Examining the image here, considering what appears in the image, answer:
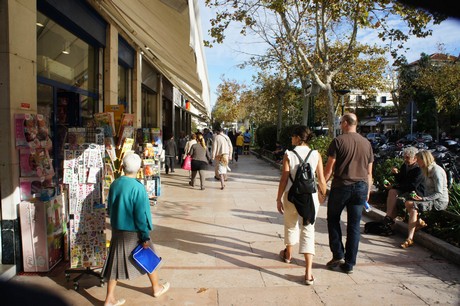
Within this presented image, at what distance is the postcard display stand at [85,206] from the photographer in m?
4.21

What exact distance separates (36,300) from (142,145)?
191 inches

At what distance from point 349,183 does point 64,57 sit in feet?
16.7

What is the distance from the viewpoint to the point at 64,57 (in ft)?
21.6

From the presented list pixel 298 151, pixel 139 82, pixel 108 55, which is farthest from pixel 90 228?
pixel 139 82

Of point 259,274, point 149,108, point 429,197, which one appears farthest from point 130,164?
point 149,108

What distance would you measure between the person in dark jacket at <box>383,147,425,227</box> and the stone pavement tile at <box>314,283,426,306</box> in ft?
6.99

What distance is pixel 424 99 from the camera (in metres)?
45.3

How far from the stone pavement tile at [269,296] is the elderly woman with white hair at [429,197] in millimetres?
2295

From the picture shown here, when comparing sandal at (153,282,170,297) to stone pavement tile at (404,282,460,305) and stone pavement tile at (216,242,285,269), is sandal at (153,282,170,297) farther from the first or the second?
stone pavement tile at (404,282,460,305)

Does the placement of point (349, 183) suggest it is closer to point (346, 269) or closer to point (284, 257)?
point (346, 269)

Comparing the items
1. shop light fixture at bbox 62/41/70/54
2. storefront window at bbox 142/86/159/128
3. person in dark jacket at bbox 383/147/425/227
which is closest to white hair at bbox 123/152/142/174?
shop light fixture at bbox 62/41/70/54

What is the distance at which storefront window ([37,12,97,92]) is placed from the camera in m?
5.56

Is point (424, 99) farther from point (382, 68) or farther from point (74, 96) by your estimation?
point (74, 96)

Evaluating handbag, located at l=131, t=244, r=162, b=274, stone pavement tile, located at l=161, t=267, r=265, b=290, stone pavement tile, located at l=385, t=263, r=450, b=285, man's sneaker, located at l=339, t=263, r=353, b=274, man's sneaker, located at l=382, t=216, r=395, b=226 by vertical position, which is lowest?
stone pavement tile, located at l=161, t=267, r=265, b=290
